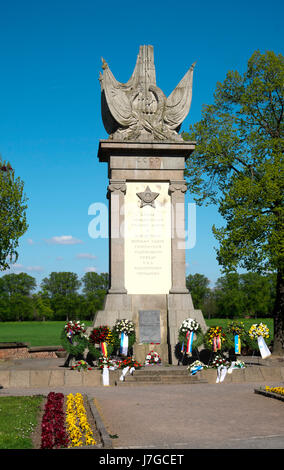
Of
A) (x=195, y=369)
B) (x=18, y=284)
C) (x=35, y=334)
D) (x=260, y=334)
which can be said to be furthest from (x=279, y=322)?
(x=18, y=284)

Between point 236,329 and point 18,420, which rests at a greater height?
point 236,329

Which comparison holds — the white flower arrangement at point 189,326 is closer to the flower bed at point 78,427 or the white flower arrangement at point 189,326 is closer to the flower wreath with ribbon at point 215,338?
the flower wreath with ribbon at point 215,338

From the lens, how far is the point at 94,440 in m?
9.52

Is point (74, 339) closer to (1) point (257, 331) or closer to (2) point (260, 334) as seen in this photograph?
(1) point (257, 331)

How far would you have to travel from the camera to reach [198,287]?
4776 inches

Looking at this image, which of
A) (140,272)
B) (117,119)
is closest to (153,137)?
(117,119)

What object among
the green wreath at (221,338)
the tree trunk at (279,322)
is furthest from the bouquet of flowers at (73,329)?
the tree trunk at (279,322)

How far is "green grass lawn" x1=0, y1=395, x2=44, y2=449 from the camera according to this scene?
30.7 feet

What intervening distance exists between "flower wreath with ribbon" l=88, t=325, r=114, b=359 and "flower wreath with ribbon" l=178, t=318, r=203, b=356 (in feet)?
9.14

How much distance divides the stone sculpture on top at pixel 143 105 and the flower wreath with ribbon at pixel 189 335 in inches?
338

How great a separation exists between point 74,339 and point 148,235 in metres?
6.08

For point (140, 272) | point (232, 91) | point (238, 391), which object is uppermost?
point (232, 91)

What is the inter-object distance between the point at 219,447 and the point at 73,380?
33.7ft
